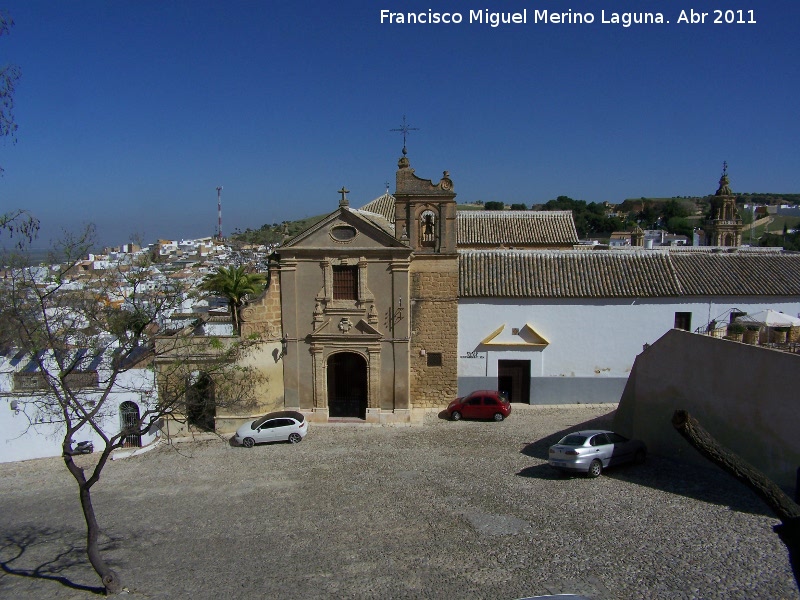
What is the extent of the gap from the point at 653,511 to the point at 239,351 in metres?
14.5

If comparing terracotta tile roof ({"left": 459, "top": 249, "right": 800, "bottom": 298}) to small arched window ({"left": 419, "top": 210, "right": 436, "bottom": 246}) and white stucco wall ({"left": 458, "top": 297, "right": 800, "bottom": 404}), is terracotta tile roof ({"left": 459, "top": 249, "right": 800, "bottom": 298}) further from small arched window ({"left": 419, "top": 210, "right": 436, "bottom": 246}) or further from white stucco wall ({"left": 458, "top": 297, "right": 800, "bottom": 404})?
small arched window ({"left": 419, "top": 210, "right": 436, "bottom": 246})

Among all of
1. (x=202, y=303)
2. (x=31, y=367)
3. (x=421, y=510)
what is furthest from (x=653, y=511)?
(x=202, y=303)

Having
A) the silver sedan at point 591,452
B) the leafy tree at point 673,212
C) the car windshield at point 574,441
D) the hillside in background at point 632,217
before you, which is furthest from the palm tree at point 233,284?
the leafy tree at point 673,212

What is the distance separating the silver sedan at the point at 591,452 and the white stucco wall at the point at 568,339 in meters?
7.76

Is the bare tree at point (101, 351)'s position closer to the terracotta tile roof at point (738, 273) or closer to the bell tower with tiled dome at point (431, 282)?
the bell tower with tiled dome at point (431, 282)

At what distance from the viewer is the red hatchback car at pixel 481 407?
23.2 metres

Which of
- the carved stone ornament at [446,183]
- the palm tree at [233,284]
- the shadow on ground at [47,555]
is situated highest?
the carved stone ornament at [446,183]

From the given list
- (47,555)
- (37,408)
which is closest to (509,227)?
(37,408)

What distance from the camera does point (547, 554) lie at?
12.5 metres

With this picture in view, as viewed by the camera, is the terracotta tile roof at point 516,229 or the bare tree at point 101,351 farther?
the terracotta tile roof at point 516,229

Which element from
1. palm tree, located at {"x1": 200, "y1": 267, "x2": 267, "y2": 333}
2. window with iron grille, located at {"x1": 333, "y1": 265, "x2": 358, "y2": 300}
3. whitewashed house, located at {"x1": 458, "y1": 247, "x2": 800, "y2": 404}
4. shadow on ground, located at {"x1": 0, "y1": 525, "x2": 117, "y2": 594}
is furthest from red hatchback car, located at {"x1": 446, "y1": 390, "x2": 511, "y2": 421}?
shadow on ground, located at {"x1": 0, "y1": 525, "x2": 117, "y2": 594}

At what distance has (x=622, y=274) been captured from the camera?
1016 inches

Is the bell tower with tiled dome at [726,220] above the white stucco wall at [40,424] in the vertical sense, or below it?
above

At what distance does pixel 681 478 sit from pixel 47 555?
49.1 ft
